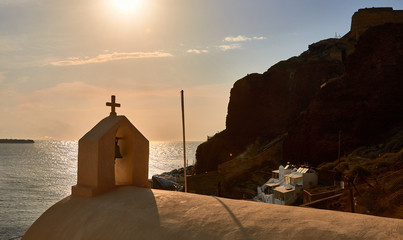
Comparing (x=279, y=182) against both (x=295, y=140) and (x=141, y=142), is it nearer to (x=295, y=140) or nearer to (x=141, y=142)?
(x=295, y=140)

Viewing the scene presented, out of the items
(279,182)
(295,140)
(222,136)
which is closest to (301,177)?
(279,182)

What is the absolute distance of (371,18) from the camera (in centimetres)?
5344

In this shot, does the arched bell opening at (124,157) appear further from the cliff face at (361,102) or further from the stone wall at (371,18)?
the stone wall at (371,18)

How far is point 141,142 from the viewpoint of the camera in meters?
8.46

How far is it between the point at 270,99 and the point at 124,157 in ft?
216

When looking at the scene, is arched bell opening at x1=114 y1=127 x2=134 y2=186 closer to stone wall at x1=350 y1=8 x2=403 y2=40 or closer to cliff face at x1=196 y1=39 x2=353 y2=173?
stone wall at x1=350 y1=8 x2=403 y2=40

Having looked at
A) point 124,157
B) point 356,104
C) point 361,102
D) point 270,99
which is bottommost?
point 124,157

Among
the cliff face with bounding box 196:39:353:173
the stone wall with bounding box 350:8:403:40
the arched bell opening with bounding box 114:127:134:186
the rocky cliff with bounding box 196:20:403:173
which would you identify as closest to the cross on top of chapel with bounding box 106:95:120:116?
the arched bell opening with bounding box 114:127:134:186

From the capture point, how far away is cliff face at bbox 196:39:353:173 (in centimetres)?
6444

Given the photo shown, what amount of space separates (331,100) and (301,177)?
664 inches

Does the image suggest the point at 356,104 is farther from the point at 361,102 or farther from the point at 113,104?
the point at 113,104

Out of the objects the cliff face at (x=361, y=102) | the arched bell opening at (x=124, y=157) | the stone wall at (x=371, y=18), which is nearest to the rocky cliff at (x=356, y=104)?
the cliff face at (x=361, y=102)

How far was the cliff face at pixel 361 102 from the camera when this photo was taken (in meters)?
40.6

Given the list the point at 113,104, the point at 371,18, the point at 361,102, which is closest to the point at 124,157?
the point at 113,104
